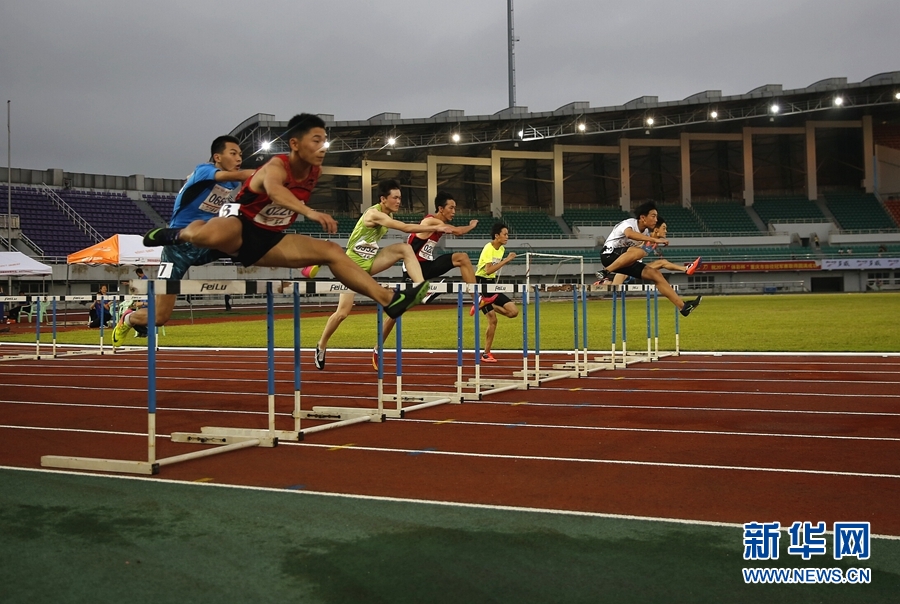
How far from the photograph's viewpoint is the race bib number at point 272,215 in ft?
15.2

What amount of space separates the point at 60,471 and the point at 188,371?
6763 mm

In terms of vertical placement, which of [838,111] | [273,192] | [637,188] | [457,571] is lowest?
[457,571]

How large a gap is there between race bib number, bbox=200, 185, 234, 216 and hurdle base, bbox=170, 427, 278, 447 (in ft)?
5.32

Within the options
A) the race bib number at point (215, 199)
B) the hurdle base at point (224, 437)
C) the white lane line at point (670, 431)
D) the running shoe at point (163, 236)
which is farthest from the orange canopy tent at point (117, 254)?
the white lane line at point (670, 431)

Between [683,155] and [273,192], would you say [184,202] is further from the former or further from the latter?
[683,155]

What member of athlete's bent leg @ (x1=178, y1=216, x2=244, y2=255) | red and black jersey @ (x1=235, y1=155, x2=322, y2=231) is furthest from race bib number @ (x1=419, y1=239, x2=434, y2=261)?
athlete's bent leg @ (x1=178, y1=216, x2=244, y2=255)

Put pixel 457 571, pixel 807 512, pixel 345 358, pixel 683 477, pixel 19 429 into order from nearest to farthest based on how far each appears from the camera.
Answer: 1. pixel 457 571
2. pixel 807 512
3. pixel 683 477
4. pixel 19 429
5. pixel 345 358

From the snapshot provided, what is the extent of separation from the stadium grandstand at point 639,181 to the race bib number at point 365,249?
98.1 ft

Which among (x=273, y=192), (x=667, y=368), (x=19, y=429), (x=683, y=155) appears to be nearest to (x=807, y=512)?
(x=273, y=192)

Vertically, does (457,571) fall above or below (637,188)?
below

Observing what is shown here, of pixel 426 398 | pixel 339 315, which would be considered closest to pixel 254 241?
pixel 426 398

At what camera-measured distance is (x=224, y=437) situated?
17.5 feet

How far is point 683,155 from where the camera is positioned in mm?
48625

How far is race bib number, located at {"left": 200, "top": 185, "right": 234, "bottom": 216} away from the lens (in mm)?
5785
